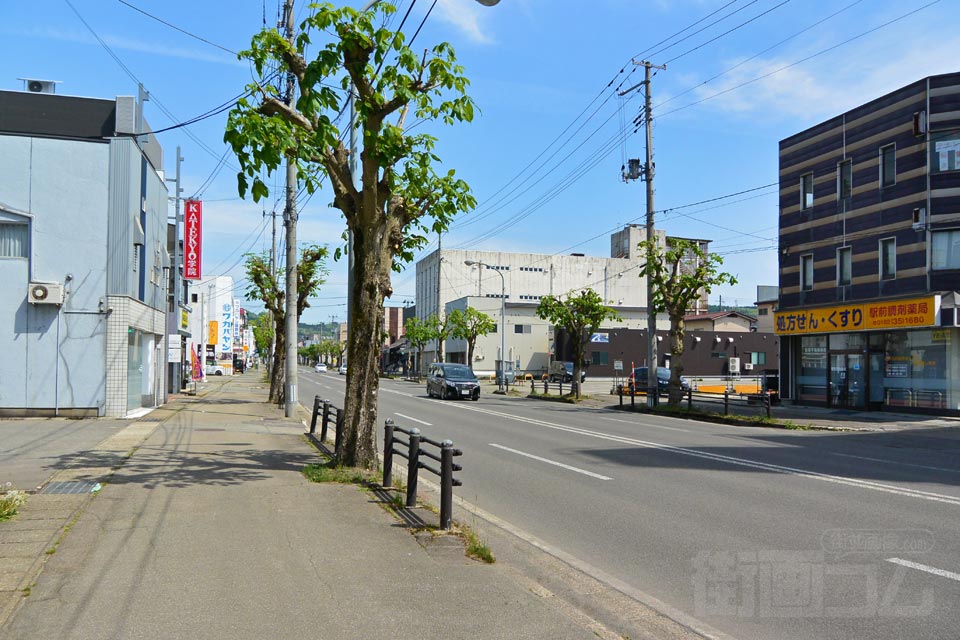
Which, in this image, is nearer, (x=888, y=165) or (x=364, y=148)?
(x=364, y=148)

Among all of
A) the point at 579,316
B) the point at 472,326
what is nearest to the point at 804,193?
the point at 579,316

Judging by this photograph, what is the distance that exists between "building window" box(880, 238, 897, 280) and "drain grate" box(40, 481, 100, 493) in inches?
955

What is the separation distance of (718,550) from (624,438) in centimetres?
1054

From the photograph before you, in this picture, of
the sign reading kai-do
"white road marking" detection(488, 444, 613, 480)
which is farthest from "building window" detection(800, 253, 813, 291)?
"white road marking" detection(488, 444, 613, 480)

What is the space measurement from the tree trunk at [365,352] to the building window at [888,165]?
2062cm

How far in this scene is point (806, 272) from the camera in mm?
29047

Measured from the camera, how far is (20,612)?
5.12 metres

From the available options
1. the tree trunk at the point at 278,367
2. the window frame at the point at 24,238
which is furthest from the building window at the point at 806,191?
the window frame at the point at 24,238

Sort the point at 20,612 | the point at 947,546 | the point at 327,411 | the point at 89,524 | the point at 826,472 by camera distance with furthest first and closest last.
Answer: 1. the point at 327,411
2. the point at 826,472
3. the point at 89,524
4. the point at 947,546
5. the point at 20,612

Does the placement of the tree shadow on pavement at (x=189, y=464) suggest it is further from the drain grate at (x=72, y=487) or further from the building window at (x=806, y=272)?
the building window at (x=806, y=272)

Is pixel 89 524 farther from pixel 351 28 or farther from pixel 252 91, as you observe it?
pixel 351 28

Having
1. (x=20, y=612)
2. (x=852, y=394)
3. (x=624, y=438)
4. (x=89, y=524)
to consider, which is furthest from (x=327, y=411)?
(x=852, y=394)

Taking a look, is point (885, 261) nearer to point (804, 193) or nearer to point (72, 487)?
point (804, 193)

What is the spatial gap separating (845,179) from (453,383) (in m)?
19.3
